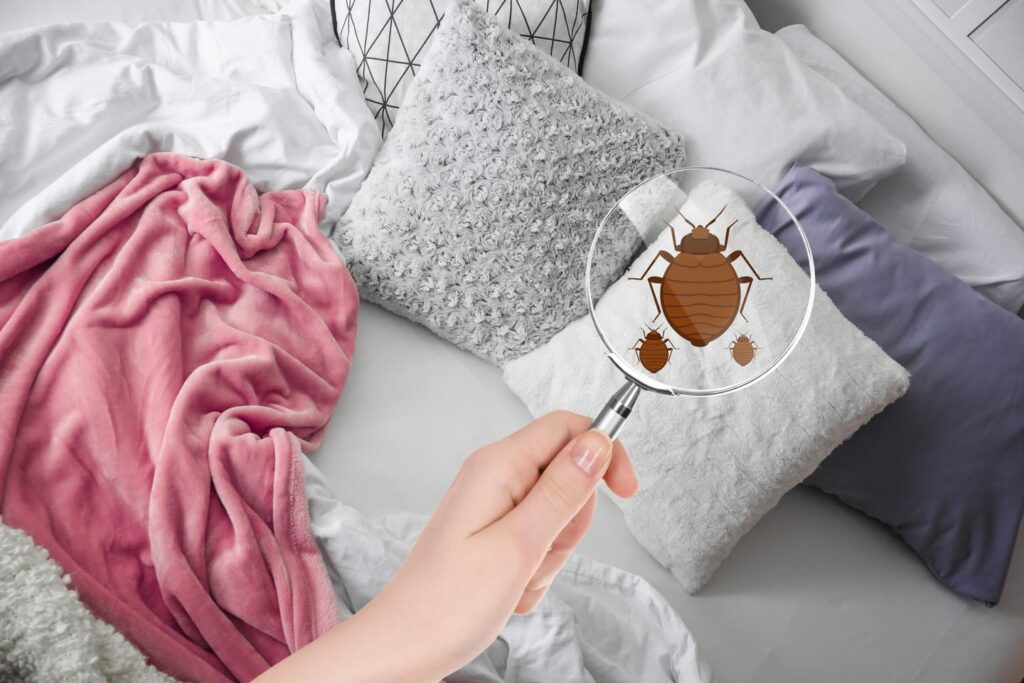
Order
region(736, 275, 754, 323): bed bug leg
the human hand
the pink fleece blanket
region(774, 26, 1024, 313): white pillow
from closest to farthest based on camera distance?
the human hand → region(736, 275, 754, 323): bed bug leg → the pink fleece blanket → region(774, 26, 1024, 313): white pillow

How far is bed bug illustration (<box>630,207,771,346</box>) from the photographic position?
80 centimetres

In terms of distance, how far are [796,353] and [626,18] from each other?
759mm

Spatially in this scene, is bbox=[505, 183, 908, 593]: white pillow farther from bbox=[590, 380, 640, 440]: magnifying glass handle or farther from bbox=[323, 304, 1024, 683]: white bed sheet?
bbox=[590, 380, 640, 440]: magnifying glass handle

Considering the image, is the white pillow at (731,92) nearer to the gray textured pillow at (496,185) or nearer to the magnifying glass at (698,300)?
the gray textured pillow at (496,185)

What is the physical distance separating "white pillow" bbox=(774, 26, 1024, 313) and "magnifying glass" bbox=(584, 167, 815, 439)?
0.64 metres

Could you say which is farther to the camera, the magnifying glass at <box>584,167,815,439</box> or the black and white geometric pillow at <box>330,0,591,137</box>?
the black and white geometric pillow at <box>330,0,591,137</box>

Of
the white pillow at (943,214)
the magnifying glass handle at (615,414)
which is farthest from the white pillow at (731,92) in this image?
the magnifying glass handle at (615,414)

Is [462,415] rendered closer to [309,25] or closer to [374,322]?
[374,322]

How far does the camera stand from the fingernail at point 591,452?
2.49 feet

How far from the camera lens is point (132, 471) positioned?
1026 mm

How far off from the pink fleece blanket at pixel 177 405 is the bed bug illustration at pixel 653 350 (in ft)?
1.72

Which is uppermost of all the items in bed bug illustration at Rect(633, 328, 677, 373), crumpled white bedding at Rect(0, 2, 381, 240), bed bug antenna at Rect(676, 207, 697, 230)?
bed bug antenna at Rect(676, 207, 697, 230)

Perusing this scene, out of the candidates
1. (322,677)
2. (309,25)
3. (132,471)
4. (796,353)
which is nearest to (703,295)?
(796,353)

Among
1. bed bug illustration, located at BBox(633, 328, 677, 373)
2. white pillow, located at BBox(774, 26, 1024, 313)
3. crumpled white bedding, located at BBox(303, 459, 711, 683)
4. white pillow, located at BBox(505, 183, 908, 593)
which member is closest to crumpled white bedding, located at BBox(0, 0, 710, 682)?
crumpled white bedding, located at BBox(303, 459, 711, 683)
